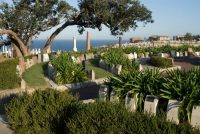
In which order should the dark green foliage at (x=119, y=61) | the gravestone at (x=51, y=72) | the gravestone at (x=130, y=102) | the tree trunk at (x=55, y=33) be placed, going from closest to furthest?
the gravestone at (x=130, y=102) → the gravestone at (x=51, y=72) → the dark green foliage at (x=119, y=61) → the tree trunk at (x=55, y=33)

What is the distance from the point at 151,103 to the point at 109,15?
936 inches

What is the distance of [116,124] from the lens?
23.0 ft

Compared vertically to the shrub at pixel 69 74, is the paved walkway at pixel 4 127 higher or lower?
lower

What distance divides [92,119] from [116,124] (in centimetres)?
59

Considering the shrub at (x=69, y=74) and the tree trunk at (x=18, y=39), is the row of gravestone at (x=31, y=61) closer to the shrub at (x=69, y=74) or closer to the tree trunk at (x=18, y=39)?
the shrub at (x=69, y=74)

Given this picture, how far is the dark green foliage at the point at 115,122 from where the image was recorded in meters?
6.59

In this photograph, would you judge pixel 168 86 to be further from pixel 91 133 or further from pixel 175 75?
pixel 91 133

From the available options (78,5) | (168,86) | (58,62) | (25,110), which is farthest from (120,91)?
(78,5)

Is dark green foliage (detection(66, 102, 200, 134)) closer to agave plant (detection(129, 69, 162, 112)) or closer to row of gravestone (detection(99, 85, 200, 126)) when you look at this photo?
row of gravestone (detection(99, 85, 200, 126))

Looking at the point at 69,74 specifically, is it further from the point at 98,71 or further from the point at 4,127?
the point at 4,127

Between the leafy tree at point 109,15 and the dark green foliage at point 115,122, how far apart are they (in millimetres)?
25608

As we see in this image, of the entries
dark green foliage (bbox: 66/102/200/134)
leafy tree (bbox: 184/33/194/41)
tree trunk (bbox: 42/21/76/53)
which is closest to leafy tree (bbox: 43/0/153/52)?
tree trunk (bbox: 42/21/76/53)

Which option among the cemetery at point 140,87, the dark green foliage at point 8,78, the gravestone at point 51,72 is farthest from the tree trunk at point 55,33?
the dark green foliage at point 8,78

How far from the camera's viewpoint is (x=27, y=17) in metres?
32.9
